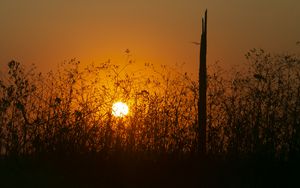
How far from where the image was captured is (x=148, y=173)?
977cm

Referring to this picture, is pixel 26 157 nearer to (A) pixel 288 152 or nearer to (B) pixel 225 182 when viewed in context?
(B) pixel 225 182

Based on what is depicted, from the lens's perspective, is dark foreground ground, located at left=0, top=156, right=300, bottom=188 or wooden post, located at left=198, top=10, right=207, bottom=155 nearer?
dark foreground ground, located at left=0, top=156, right=300, bottom=188

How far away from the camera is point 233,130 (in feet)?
38.1

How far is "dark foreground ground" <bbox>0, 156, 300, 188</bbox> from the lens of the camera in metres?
9.27

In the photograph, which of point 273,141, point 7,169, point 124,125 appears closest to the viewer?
point 7,169

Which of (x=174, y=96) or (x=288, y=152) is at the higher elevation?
(x=174, y=96)

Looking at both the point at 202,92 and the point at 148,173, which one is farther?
the point at 202,92

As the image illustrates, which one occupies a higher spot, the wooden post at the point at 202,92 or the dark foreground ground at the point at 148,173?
the wooden post at the point at 202,92

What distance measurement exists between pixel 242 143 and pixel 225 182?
7.74 ft

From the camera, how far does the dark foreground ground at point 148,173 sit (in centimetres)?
927

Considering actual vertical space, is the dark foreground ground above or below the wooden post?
below

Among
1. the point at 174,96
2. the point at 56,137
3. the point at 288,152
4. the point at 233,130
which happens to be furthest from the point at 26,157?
the point at 288,152

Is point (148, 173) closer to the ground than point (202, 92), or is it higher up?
closer to the ground

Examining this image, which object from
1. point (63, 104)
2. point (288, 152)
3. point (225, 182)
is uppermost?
point (63, 104)
